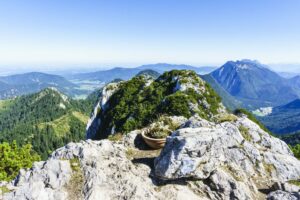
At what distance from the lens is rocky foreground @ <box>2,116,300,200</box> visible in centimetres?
1361

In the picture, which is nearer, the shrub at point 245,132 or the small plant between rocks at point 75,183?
the small plant between rocks at point 75,183

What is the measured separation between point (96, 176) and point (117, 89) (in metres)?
46.5

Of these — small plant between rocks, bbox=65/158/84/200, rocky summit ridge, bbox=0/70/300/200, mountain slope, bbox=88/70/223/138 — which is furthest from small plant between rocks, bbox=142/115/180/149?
mountain slope, bbox=88/70/223/138

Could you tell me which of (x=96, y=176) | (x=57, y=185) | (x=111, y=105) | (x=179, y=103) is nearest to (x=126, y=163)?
(x=96, y=176)

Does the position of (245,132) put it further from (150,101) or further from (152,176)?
(150,101)

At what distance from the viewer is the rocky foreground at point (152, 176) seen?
44.7 feet

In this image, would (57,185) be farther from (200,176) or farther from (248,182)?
(248,182)

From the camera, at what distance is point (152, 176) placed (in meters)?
14.8

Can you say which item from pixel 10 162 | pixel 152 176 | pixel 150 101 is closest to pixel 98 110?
pixel 150 101

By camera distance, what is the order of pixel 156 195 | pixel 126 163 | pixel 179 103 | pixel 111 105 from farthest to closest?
1. pixel 111 105
2. pixel 179 103
3. pixel 126 163
4. pixel 156 195

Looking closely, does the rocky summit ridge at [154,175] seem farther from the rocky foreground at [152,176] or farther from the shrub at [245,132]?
the shrub at [245,132]

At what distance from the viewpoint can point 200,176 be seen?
14.4m

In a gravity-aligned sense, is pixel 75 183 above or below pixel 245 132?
below

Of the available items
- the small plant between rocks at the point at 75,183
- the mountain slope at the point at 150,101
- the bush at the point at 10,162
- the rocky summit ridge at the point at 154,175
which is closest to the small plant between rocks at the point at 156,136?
the rocky summit ridge at the point at 154,175
